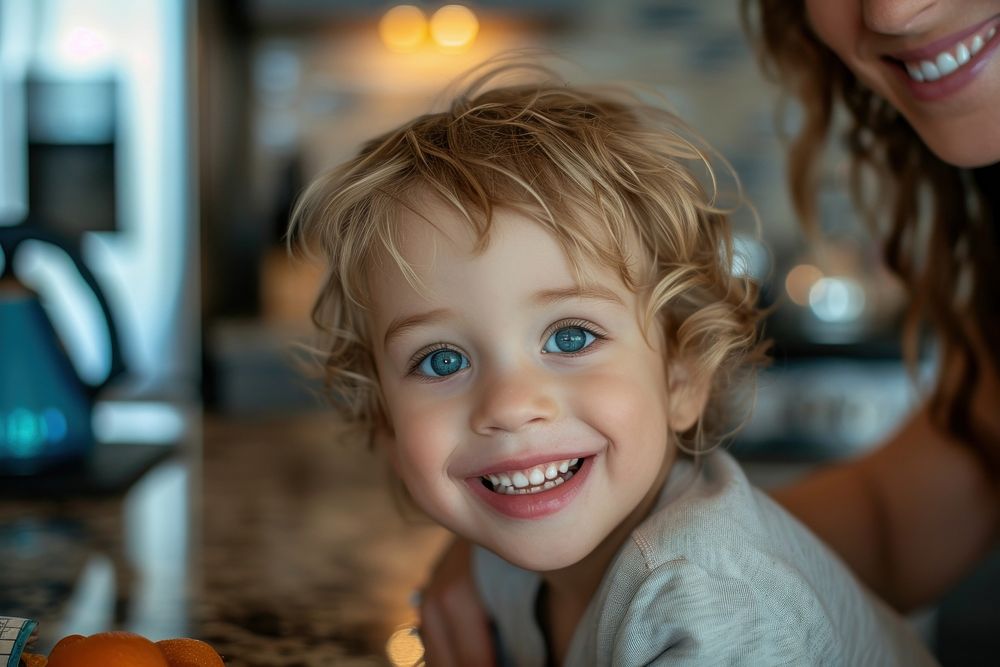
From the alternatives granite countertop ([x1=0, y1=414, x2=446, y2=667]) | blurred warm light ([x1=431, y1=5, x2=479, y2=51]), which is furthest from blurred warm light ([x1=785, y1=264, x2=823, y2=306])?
granite countertop ([x1=0, y1=414, x2=446, y2=667])

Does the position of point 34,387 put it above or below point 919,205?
below

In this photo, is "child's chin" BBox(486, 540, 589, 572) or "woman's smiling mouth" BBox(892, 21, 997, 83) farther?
"woman's smiling mouth" BBox(892, 21, 997, 83)

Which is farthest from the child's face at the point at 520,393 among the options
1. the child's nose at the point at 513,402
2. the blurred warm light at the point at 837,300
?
the blurred warm light at the point at 837,300

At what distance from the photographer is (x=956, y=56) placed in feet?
3.02

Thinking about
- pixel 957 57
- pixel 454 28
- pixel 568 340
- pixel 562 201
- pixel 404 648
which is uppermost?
pixel 454 28

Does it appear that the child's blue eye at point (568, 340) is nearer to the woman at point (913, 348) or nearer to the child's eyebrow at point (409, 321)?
the child's eyebrow at point (409, 321)

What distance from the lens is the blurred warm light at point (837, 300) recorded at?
11.1ft

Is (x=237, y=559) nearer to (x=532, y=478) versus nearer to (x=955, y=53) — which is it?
(x=532, y=478)

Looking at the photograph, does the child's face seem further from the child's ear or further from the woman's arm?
the woman's arm

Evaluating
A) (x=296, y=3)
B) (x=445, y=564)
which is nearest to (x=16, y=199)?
(x=296, y=3)

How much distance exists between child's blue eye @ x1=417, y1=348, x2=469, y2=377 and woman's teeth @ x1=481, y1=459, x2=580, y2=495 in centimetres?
A: 8

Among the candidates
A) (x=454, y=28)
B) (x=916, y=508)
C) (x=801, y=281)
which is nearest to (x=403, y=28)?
(x=454, y=28)

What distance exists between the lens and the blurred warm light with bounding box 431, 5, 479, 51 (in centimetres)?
371

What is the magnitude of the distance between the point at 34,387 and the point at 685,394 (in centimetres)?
82
